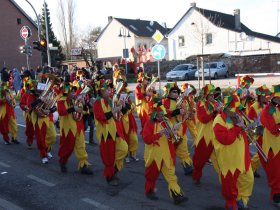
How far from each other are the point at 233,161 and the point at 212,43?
4331 cm

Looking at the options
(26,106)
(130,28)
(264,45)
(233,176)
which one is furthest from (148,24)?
(233,176)

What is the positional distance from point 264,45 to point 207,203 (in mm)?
41869

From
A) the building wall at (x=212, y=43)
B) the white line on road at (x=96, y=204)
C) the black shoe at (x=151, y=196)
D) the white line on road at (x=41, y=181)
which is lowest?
the white line on road at (x=96, y=204)

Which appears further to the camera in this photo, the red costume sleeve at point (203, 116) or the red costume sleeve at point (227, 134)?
the red costume sleeve at point (203, 116)

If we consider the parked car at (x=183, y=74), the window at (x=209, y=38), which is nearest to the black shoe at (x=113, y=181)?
the parked car at (x=183, y=74)

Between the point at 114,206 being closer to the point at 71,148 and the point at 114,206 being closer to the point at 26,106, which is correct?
the point at 71,148

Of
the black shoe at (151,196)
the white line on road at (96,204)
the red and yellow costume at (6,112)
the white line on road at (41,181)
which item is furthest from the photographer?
the red and yellow costume at (6,112)

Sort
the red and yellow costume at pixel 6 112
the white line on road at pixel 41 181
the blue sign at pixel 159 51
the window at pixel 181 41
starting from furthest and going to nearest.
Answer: the window at pixel 181 41 < the blue sign at pixel 159 51 < the red and yellow costume at pixel 6 112 < the white line on road at pixel 41 181

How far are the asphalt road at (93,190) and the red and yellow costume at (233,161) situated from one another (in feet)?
2.31

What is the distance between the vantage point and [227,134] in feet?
17.3

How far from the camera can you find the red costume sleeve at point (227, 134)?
5.28m

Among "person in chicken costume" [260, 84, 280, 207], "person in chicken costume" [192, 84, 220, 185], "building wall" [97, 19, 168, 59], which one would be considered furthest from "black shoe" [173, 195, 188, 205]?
"building wall" [97, 19, 168, 59]

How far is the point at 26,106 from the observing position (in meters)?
9.23

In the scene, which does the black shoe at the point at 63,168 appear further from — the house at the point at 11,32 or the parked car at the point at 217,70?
the house at the point at 11,32
